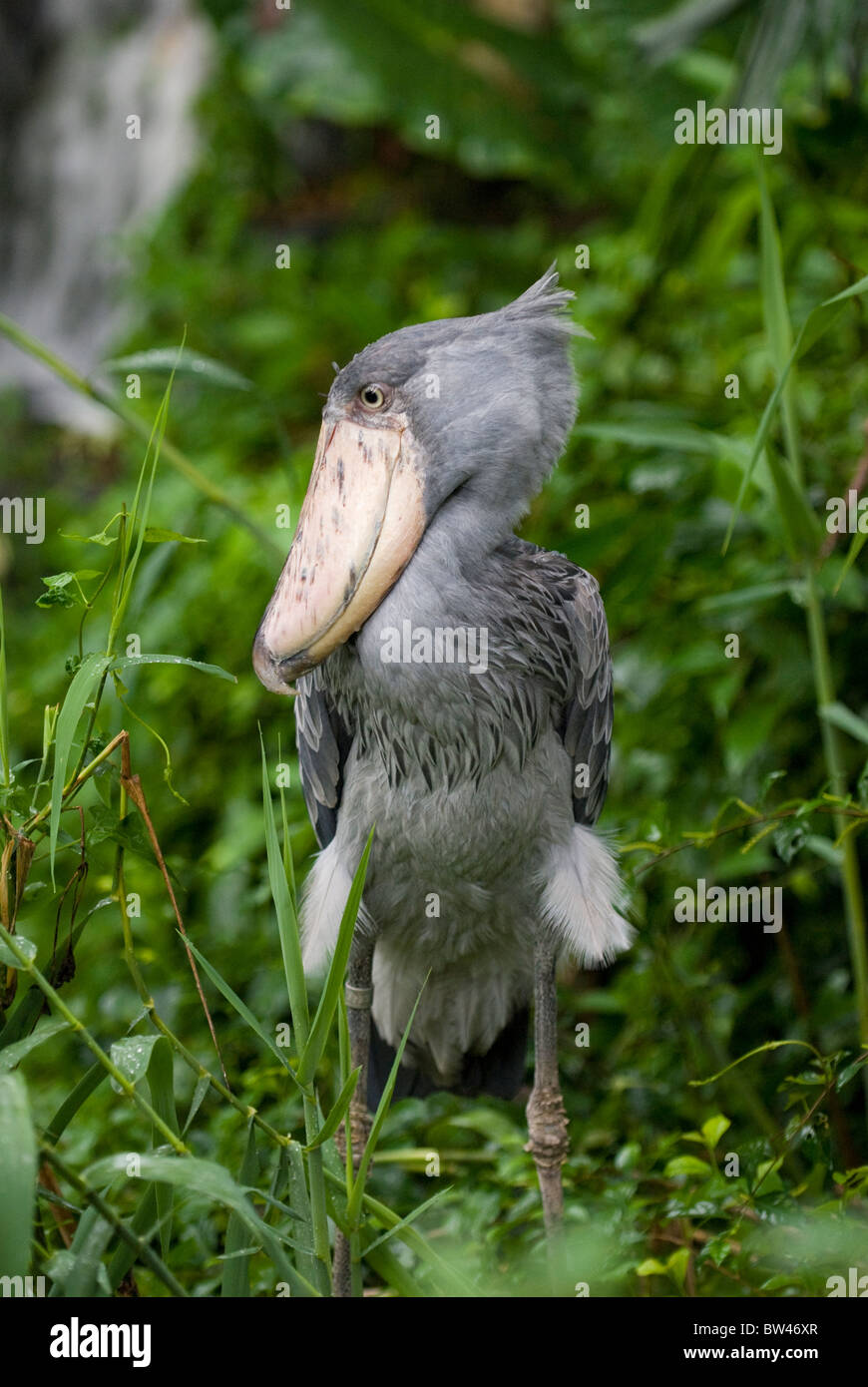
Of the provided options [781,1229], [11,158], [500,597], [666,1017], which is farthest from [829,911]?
[11,158]

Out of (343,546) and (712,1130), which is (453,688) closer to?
(343,546)

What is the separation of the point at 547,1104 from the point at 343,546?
804mm

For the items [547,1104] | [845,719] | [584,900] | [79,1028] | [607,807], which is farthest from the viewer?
[607,807]

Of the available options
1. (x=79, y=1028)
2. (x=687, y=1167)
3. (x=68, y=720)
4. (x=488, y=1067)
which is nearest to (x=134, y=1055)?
(x=79, y=1028)

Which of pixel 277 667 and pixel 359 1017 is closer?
pixel 277 667

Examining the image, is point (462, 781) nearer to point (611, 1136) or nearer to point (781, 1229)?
point (781, 1229)

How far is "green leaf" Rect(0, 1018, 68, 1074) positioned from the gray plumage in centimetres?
40

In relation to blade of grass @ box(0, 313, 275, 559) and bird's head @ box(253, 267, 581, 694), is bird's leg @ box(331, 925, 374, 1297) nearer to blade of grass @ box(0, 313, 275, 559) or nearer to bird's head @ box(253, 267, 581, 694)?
bird's head @ box(253, 267, 581, 694)

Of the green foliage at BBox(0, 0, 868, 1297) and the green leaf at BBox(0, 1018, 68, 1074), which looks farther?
the green foliage at BBox(0, 0, 868, 1297)

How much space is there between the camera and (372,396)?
1.42 metres

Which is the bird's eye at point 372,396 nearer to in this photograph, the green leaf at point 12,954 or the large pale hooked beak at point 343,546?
the large pale hooked beak at point 343,546

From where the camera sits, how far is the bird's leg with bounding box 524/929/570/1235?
1687 mm

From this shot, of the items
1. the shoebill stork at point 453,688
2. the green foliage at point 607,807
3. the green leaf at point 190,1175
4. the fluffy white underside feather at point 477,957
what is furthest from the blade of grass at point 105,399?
the green leaf at point 190,1175

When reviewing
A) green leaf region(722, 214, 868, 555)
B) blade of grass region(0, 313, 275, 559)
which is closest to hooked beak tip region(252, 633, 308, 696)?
green leaf region(722, 214, 868, 555)
